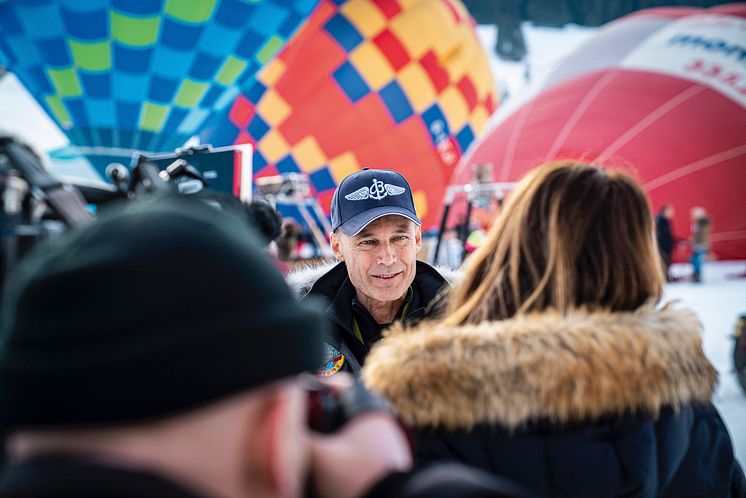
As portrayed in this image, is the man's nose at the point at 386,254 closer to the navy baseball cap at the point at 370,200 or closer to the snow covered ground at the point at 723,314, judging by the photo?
the navy baseball cap at the point at 370,200

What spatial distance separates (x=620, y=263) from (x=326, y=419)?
22.7 inches

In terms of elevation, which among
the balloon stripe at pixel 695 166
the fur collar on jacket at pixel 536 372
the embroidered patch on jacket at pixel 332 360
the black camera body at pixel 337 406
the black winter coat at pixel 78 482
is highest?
the balloon stripe at pixel 695 166

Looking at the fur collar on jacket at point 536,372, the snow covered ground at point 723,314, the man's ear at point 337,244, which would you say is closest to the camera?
the fur collar on jacket at point 536,372

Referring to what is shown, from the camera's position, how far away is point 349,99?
917 centimetres

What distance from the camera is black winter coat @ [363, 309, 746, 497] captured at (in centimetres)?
89

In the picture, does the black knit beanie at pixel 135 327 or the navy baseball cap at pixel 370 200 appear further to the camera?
the navy baseball cap at pixel 370 200

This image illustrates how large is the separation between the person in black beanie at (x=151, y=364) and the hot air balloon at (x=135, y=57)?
21.4 feet

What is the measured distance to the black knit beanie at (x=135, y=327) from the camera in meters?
0.41

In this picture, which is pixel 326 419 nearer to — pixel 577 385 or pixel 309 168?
pixel 577 385

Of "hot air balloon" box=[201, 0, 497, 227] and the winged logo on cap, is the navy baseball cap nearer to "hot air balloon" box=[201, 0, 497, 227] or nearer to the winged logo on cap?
the winged logo on cap

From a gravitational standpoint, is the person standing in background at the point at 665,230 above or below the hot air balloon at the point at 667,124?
below

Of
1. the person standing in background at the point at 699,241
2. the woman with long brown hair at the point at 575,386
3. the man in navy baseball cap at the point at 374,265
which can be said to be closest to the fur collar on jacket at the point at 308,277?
the man in navy baseball cap at the point at 374,265

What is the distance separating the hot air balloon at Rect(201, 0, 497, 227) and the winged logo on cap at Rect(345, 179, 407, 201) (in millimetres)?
7187

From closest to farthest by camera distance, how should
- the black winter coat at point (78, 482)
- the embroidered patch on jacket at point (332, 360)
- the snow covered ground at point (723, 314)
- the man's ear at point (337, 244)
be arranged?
the black winter coat at point (78, 482)
the embroidered patch on jacket at point (332, 360)
the man's ear at point (337, 244)
the snow covered ground at point (723, 314)
